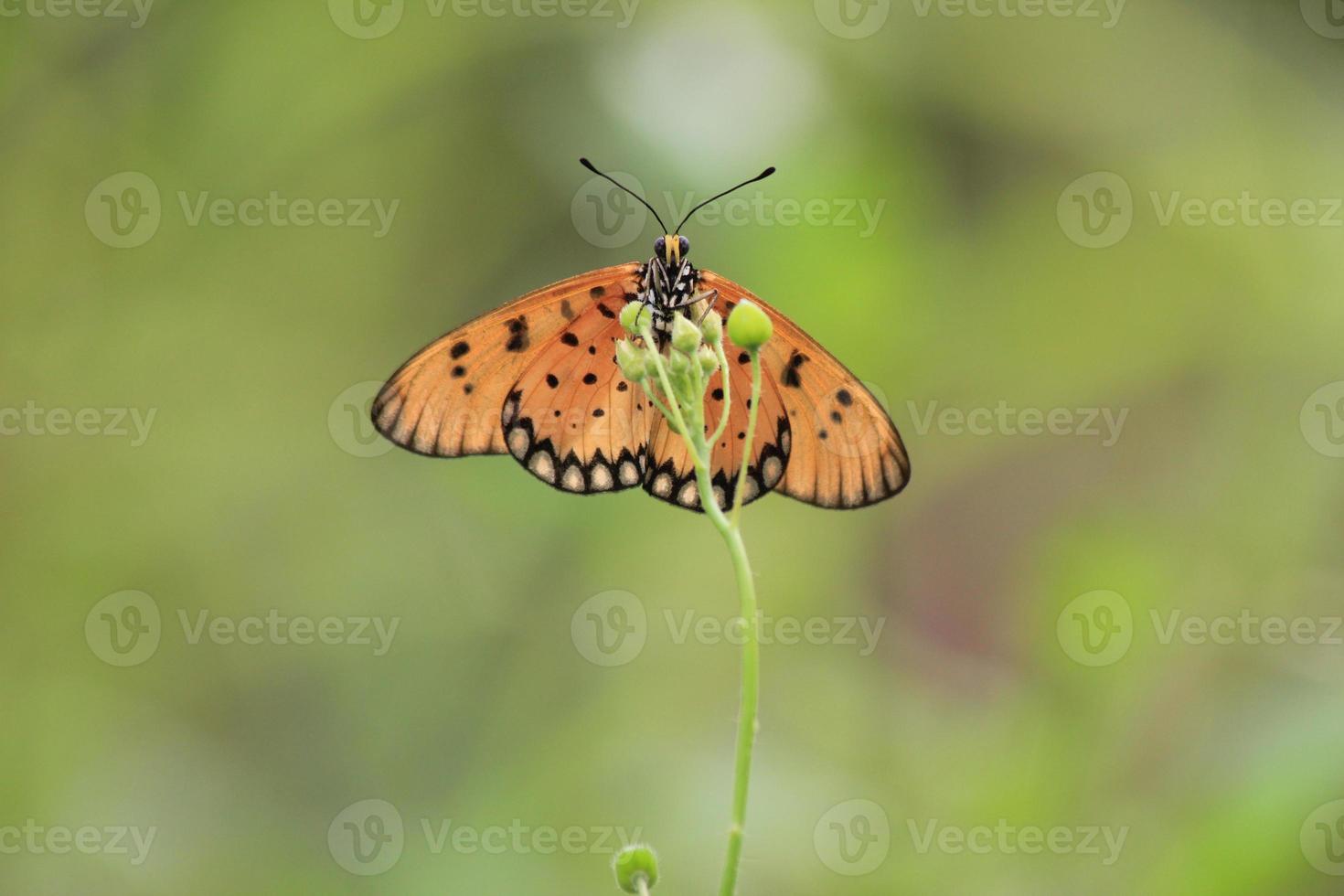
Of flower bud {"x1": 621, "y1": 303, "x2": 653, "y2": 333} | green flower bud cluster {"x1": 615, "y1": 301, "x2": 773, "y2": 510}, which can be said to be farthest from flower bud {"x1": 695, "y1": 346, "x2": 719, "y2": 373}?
flower bud {"x1": 621, "y1": 303, "x2": 653, "y2": 333}

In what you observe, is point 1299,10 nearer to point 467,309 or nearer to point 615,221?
point 615,221

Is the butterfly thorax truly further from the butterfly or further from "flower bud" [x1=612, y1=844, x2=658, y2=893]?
"flower bud" [x1=612, y1=844, x2=658, y2=893]

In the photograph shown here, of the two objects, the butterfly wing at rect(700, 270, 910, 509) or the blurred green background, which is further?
the blurred green background

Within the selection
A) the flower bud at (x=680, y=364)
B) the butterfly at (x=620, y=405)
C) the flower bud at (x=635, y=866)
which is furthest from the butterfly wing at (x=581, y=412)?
the flower bud at (x=635, y=866)

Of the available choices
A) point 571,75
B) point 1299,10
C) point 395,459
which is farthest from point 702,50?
point 1299,10

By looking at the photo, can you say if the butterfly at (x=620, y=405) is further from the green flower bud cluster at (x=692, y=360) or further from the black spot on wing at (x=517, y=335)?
the green flower bud cluster at (x=692, y=360)

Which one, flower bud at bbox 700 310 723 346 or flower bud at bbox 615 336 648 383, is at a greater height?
flower bud at bbox 700 310 723 346

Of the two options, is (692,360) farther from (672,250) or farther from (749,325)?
(672,250)
